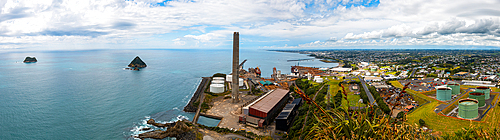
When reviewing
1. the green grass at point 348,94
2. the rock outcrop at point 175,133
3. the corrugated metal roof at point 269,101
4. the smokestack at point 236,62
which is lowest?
the rock outcrop at point 175,133

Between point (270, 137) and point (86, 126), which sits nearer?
point (270, 137)

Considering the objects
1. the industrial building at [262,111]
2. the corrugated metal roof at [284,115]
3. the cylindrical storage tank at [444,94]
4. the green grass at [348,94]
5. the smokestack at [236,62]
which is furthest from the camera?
the green grass at [348,94]

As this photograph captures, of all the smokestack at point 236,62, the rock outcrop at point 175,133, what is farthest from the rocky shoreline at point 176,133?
the smokestack at point 236,62

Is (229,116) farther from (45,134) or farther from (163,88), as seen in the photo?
(163,88)

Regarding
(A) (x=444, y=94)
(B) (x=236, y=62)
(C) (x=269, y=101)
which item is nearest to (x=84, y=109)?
(B) (x=236, y=62)

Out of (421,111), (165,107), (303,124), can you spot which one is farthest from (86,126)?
(421,111)

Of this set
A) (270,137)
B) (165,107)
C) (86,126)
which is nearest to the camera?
(270,137)

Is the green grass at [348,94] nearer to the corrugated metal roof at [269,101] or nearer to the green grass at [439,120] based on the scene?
the green grass at [439,120]
